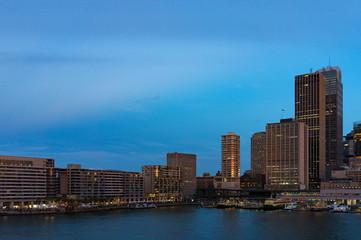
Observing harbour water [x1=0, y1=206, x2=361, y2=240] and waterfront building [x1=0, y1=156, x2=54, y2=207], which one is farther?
waterfront building [x1=0, y1=156, x2=54, y2=207]

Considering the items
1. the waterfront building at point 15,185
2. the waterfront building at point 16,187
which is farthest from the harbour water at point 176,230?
the waterfront building at point 15,185

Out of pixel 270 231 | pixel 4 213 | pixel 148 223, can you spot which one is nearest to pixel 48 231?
pixel 148 223

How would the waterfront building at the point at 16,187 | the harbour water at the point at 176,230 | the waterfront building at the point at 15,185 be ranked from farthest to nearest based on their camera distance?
the waterfront building at the point at 15,185 → the waterfront building at the point at 16,187 → the harbour water at the point at 176,230

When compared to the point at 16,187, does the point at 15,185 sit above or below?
above

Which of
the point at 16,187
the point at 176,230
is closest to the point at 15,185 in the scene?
the point at 16,187

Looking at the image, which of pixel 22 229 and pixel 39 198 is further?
pixel 39 198

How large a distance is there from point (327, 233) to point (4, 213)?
369ft

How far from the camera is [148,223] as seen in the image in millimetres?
129625

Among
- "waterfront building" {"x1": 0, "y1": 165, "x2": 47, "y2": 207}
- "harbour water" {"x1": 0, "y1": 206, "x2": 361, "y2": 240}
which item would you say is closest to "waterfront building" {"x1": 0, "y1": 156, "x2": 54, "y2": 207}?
"waterfront building" {"x1": 0, "y1": 165, "x2": 47, "y2": 207}

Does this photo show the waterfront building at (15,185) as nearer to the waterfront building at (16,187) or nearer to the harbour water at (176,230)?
the waterfront building at (16,187)

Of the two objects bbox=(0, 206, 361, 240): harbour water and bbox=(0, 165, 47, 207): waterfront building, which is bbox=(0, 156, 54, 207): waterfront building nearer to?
bbox=(0, 165, 47, 207): waterfront building

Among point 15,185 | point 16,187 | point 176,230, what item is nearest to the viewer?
point 176,230

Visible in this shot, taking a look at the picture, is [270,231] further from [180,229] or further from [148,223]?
[148,223]

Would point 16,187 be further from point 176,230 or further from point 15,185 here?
point 176,230
